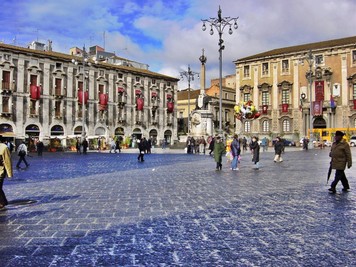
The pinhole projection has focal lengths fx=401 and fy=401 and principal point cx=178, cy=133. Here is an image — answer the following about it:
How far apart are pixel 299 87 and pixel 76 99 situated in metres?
31.7

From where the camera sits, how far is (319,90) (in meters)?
56.3

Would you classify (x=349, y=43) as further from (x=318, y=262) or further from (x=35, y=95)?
(x=318, y=262)

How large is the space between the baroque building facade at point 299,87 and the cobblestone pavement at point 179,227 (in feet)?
149

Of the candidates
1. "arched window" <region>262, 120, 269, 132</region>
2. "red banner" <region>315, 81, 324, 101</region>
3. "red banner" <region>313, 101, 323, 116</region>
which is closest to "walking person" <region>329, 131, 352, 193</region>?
"red banner" <region>313, 101, 323, 116</region>

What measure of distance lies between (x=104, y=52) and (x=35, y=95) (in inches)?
832

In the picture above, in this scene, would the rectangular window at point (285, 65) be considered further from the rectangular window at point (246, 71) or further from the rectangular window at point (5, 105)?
the rectangular window at point (5, 105)

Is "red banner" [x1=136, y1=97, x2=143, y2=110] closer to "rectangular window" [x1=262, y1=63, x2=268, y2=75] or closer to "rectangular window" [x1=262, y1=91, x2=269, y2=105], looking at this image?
"rectangular window" [x1=262, y1=91, x2=269, y2=105]

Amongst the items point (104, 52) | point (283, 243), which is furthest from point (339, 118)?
point (283, 243)

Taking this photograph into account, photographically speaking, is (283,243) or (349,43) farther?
(349,43)

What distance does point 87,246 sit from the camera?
4781mm

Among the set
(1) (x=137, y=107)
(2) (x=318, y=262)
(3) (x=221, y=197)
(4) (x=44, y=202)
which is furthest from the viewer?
(1) (x=137, y=107)

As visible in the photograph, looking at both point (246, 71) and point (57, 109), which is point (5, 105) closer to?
point (57, 109)

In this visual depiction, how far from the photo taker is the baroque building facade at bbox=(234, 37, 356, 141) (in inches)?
2133

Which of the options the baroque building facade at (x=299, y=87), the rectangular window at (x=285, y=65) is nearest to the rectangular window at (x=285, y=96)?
the baroque building facade at (x=299, y=87)
